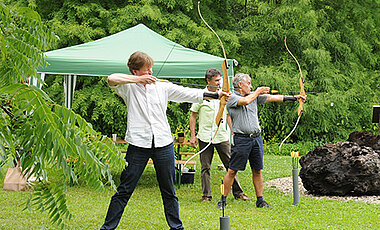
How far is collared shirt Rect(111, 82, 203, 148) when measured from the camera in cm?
380

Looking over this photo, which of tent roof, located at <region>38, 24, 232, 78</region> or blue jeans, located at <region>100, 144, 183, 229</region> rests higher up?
tent roof, located at <region>38, 24, 232, 78</region>

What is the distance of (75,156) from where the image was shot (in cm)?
197

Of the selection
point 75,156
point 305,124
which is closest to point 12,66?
point 75,156

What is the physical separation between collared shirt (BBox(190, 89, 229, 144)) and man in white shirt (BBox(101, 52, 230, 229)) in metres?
2.05

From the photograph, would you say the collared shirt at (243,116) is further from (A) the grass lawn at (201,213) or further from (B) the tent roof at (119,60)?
(B) the tent roof at (119,60)

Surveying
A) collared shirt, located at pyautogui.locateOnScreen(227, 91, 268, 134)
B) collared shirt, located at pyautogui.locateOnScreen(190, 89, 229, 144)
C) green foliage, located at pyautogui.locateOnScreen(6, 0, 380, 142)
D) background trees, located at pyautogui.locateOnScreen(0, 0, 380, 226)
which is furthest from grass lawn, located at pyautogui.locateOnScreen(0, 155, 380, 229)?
green foliage, located at pyautogui.locateOnScreen(6, 0, 380, 142)

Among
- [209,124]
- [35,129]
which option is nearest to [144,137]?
[35,129]

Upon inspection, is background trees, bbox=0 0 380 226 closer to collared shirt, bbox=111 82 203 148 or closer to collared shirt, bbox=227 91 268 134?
collared shirt, bbox=227 91 268 134

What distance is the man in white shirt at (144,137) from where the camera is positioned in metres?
3.81

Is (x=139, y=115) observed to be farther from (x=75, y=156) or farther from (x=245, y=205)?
(x=245, y=205)

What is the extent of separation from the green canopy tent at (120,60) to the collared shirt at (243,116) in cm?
158

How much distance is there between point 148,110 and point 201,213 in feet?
6.18

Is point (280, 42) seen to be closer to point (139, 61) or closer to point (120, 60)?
point (120, 60)

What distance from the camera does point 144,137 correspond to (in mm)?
3789
